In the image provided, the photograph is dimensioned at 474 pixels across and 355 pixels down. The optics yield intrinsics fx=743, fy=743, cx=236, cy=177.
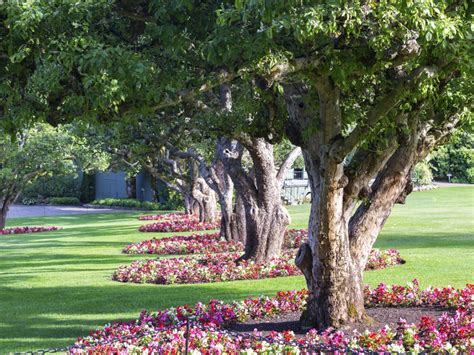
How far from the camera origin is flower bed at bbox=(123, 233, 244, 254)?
19172 mm

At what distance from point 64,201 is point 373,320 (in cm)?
4457

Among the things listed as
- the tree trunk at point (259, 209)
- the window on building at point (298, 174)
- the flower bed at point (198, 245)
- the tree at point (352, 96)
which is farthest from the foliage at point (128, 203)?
the tree at point (352, 96)

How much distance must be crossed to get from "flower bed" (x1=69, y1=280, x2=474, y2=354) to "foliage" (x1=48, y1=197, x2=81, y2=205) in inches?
1688

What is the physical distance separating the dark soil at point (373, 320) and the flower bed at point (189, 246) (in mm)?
9274

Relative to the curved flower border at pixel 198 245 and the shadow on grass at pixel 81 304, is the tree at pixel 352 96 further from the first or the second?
the curved flower border at pixel 198 245

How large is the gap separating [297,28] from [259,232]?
9985 mm

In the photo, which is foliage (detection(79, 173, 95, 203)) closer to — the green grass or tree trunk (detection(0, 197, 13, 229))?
tree trunk (detection(0, 197, 13, 229))

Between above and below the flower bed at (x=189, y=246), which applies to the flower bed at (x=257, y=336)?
below

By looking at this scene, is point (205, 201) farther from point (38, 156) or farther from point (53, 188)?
point (53, 188)

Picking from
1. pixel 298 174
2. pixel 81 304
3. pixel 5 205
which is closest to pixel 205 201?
pixel 5 205

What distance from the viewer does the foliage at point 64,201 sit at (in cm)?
5112

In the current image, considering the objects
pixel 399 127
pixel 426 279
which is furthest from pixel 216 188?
pixel 399 127

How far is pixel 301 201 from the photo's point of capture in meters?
42.7

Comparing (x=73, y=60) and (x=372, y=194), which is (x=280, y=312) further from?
(x=73, y=60)
